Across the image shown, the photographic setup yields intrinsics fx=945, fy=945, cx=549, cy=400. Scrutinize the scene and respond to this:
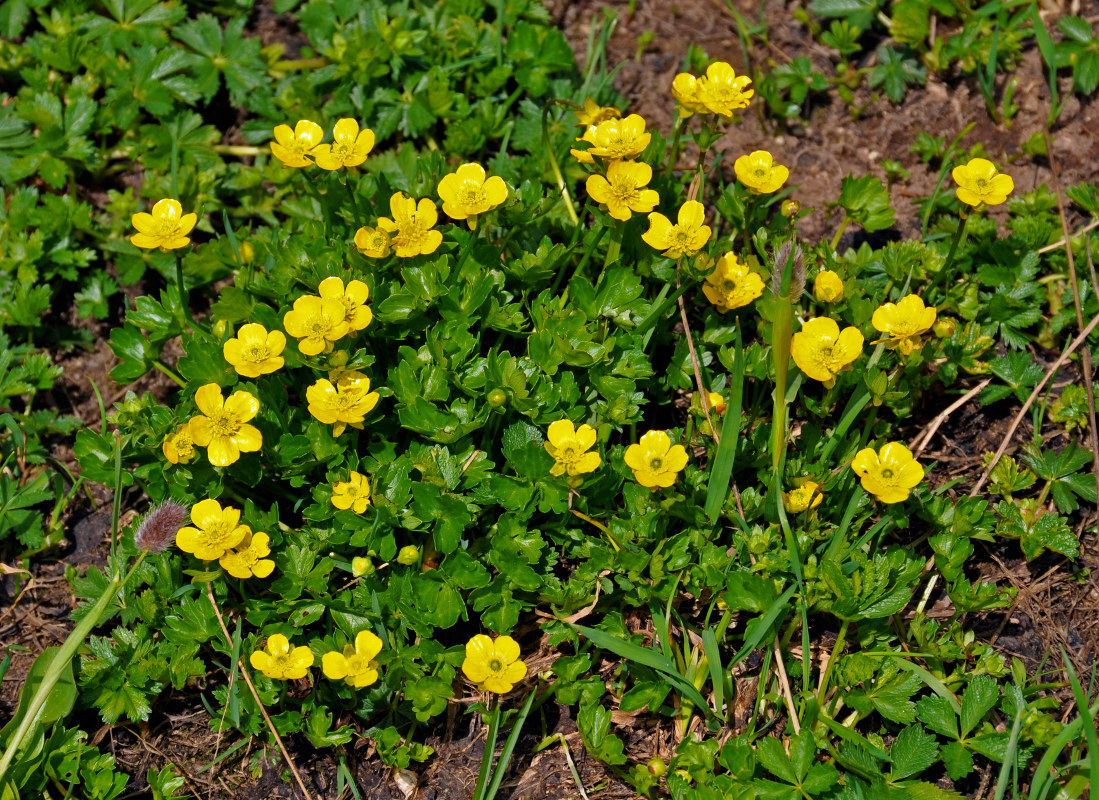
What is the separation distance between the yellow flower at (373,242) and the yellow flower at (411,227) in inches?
1.6

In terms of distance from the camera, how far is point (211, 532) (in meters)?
2.75

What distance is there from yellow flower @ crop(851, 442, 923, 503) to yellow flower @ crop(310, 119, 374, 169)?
1.81 metres

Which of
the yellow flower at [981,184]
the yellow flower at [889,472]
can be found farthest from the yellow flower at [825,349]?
the yellow flower at [981,184]

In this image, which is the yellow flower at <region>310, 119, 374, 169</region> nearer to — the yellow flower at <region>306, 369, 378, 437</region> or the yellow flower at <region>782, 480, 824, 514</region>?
the yellow flower at <region>306, 369, 378, 437</region>

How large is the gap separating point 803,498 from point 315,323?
1.55 metres

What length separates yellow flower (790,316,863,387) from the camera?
9.19 ft

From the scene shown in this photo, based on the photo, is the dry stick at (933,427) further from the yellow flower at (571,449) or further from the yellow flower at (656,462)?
the yellow flower at (571,449)

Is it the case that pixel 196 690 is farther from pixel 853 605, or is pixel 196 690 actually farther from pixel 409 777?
pixel 853 605

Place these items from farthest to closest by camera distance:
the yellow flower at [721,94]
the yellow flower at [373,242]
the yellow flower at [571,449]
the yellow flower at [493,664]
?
Answer: the yellow flower at [721,94]
the yellow flower at [373,242]
the yellow flower at [571,449]
the yellow flower at [493,664]

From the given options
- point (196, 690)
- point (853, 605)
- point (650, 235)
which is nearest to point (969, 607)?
point (853, 605)

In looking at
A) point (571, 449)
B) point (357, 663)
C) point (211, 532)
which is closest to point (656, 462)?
point (571, 449)

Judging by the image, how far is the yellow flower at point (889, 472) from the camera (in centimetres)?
274

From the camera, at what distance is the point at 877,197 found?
345cm

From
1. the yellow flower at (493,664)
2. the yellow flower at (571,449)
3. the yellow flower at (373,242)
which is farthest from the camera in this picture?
the yellow flower at (373,242)
